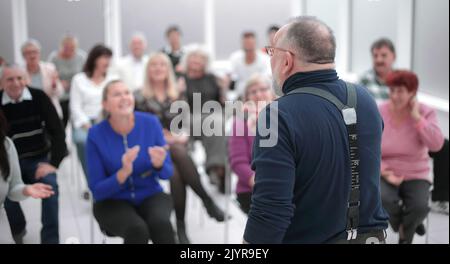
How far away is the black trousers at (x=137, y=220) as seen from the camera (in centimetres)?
258

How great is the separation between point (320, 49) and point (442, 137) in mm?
1847

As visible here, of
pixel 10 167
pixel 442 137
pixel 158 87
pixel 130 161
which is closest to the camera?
pixel 10 167

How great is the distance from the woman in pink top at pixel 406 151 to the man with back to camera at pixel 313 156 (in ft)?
5.17

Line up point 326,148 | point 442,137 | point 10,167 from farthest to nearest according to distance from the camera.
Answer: point 442,137 → point 10,167 → point 326,148

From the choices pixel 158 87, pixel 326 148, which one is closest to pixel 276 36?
pixel 326 148

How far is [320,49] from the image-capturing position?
1.44 m

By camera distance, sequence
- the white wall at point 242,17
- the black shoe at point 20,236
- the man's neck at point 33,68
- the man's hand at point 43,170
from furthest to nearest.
Result: the white wall at point 242,17 < the man's neck at point 33,68 < the man's hand at point 43,170 < the black shoe at point 20,236

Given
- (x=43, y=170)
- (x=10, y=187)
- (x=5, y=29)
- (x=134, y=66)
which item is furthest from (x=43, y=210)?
(x=134, y=66)

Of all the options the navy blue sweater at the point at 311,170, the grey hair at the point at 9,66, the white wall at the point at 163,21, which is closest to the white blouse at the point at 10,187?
the grey hair at the point at 9,66

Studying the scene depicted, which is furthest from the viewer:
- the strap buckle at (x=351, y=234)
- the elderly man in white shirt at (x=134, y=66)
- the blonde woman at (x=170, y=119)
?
the elderly man in white shirt at (x=134, y=66)

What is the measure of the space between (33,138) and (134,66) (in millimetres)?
2984

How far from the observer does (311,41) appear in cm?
144

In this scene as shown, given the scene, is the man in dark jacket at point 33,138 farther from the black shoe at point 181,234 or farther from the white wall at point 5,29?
the black shoe at point 181,234
